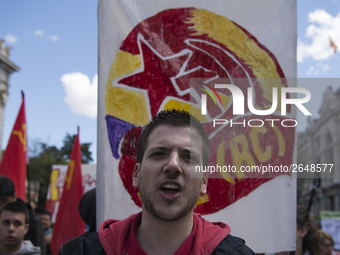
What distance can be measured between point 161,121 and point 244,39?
112 cm

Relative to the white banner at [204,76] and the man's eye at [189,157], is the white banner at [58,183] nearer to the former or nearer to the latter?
the white banner at [204,76]

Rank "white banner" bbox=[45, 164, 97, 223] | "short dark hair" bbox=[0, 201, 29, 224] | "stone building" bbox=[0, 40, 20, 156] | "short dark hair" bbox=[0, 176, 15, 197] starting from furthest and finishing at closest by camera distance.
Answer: "stone building" bbox=[0, 40, 20, 156], "white banner" bbox=[45, 164, 97, 223], "short dark hair" bbox=[0, 176, 15, 197], "short dark hair" bbox=[0, 201, 29, 224]

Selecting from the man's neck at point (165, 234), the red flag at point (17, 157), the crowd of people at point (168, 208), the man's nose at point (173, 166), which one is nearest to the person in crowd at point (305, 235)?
the crowd of people at point (168, 208)

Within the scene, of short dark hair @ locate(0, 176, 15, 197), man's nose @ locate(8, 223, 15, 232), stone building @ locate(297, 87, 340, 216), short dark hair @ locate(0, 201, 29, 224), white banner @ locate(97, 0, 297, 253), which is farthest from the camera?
short dark hair @ locate(0, 176, 15, 197)

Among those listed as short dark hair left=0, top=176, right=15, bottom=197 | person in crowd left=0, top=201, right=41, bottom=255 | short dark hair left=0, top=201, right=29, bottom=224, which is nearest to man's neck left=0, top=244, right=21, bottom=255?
person in crowd left=0, top=201, right=41, bottom=255

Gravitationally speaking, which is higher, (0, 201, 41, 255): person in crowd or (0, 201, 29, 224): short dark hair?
(0, 201, 29, 224): short dark hair

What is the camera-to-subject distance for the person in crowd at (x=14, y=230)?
2920 mm

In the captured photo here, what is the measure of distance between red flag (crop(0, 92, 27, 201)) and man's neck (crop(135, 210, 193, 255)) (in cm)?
288

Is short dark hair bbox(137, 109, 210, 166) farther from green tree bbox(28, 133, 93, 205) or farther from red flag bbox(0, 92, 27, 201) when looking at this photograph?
green tree bbox(28, 133, 93, 205)

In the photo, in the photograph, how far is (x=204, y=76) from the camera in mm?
2422

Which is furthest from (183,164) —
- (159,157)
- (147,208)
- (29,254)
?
(29,254)

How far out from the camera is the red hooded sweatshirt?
1466 mm

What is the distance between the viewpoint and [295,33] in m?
2.45

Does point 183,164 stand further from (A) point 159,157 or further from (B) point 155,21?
(B) point 155,21
